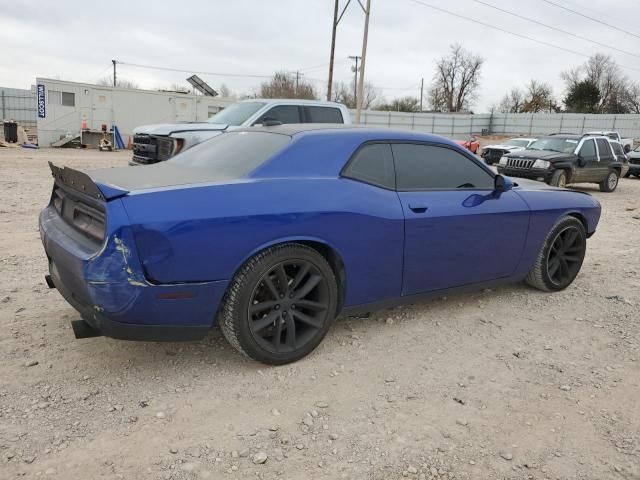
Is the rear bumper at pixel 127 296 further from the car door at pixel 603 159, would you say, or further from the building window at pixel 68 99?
the building window at pixel 68 99

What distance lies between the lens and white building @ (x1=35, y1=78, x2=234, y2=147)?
21828 mm

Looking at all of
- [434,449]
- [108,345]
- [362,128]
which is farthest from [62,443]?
[362,128]

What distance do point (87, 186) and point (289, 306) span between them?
135 centimetres

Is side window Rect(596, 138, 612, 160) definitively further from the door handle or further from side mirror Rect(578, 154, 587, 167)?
the door handle

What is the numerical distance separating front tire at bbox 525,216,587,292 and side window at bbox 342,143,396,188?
1946 mm

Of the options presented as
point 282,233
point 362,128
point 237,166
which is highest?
point 362,128

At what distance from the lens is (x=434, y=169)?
4027 mm

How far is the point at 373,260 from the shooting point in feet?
11.7

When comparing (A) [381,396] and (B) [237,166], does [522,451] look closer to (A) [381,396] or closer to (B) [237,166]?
(A) [381,396]

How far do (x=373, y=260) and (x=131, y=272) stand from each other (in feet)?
5.14

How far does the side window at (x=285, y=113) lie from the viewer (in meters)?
9.70

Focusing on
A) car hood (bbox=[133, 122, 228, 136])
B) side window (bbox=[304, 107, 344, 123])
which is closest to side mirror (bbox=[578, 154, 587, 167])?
side window (bbox=[304, 107, 344, 123])

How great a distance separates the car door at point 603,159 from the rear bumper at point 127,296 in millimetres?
14397

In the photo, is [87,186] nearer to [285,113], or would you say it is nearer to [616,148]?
[285,113]
